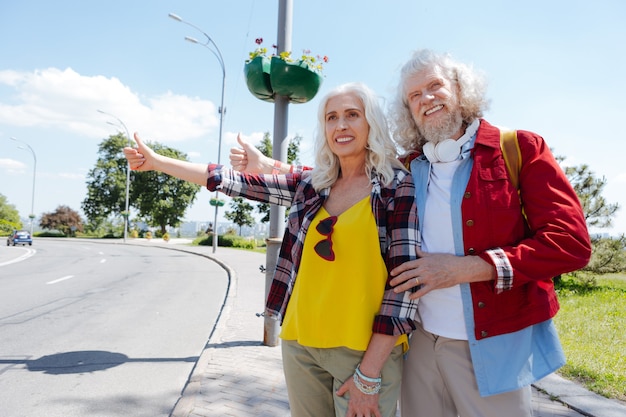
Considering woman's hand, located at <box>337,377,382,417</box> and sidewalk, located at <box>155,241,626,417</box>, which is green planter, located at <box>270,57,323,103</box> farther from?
woman's hand, located at <box>337,377,382,417</box>

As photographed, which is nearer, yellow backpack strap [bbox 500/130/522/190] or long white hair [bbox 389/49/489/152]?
yellow backpack strap [bbox 500/130/522/190]

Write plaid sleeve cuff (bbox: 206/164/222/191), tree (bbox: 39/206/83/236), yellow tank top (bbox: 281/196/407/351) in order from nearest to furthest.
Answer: yellow tank top (bbox: 281/196/407/351)
plaid sleeve cuff (bbox: 206/164/222/191)
tree (bbox: 39/206/83/236)

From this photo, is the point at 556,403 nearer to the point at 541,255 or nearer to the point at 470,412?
the point at 470,412

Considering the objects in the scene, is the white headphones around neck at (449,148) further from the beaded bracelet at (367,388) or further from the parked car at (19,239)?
the parked car at (19,239)

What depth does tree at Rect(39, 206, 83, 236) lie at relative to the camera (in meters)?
51.8

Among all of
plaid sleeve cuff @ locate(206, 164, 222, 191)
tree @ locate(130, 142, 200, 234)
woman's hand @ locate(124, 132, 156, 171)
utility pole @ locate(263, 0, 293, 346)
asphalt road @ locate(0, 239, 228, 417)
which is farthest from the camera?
tree @ locate(130, 142, 200, 234)

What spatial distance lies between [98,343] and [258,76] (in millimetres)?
3835

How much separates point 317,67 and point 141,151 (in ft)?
8.42

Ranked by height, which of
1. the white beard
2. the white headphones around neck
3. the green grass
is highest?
the white beard

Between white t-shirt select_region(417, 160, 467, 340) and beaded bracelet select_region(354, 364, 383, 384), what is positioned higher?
white t-shirt select_region(417, 160, 467, 340)

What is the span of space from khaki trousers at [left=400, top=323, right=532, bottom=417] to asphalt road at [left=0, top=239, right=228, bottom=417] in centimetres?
243

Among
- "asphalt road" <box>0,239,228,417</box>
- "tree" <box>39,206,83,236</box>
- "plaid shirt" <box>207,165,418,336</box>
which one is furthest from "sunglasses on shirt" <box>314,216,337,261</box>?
"tree" <box>39,206,83,236</box>

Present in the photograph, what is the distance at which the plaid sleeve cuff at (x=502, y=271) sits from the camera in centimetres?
151

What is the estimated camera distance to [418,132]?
2.00 m
